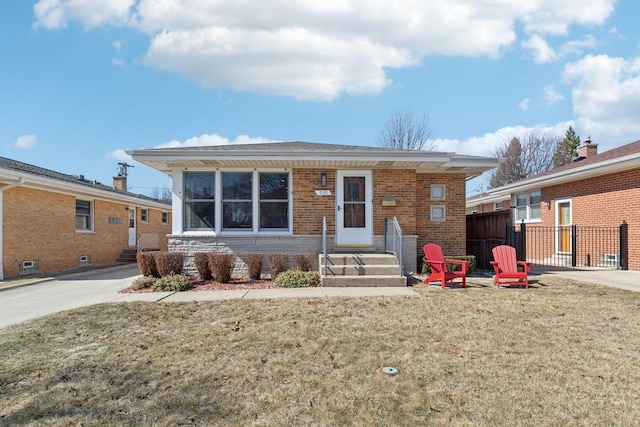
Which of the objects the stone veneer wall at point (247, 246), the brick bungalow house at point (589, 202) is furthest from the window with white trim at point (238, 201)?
the brick bungalow house at point (589, 202)

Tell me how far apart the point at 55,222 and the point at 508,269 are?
1436 centimetres

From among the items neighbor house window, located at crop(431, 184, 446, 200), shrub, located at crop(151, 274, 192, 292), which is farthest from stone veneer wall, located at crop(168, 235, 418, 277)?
neighbor house window, located at crop(431, 184, 446, 200)

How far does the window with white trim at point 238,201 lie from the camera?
9.76 meters

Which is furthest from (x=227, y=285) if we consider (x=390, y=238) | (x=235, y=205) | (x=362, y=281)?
(x=390, y=238)

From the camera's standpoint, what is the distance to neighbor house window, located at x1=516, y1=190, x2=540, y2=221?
15.2m

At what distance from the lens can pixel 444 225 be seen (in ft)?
34.8

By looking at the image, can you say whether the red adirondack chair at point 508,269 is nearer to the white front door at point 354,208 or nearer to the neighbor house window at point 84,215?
the white front door at point 354,208

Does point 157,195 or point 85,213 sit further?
point 157,195

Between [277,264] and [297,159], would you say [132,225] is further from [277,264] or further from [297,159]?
[297,159]

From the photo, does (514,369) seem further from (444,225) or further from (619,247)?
(619,247)

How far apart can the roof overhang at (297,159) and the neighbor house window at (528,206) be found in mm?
7408

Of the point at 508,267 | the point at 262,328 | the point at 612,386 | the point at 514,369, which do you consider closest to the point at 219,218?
the point at 262,328

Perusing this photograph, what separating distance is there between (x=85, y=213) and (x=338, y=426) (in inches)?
600

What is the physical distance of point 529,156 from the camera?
36.3 metres
